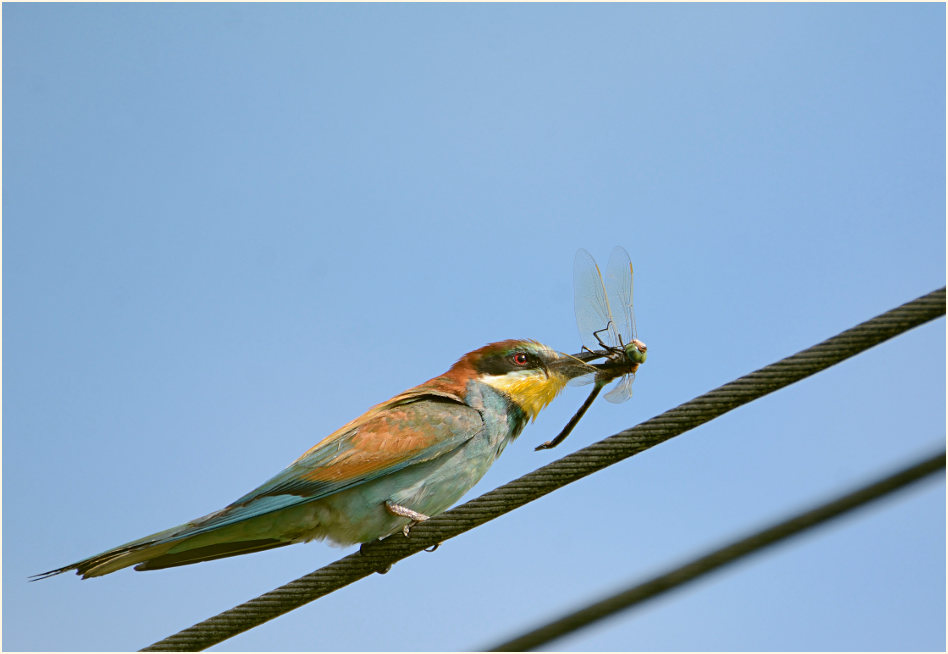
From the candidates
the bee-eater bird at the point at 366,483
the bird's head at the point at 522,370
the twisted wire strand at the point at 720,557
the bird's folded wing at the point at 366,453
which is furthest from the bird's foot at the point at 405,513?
the twisted wire strand at the point at 720,557

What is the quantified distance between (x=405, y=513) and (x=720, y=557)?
1.50 metres

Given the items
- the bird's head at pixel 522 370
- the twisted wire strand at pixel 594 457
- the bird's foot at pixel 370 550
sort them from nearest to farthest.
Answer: the twisted wire strand at pixel 594 457
the bird's foot at pixel 370 550
the bird's head at pixel 522 370

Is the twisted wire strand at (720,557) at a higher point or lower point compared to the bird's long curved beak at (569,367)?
lower

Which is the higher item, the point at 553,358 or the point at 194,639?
the point at 553,358

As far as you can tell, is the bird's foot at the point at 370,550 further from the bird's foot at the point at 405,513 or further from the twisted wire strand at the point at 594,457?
the twisted wire strand at the point at 594,457

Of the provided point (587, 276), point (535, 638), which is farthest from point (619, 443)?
point (587, 276)

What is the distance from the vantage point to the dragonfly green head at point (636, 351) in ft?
12.6

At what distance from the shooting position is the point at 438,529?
2850 millimetres

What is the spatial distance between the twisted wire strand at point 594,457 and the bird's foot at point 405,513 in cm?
48

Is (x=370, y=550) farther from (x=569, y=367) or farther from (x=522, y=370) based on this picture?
(x=569, y=367)

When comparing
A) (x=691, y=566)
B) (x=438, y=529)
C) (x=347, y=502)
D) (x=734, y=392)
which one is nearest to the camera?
(x=691, y=566)

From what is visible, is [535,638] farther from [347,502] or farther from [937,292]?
[347,502]

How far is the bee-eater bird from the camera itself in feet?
11.3

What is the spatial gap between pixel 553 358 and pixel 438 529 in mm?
1434
